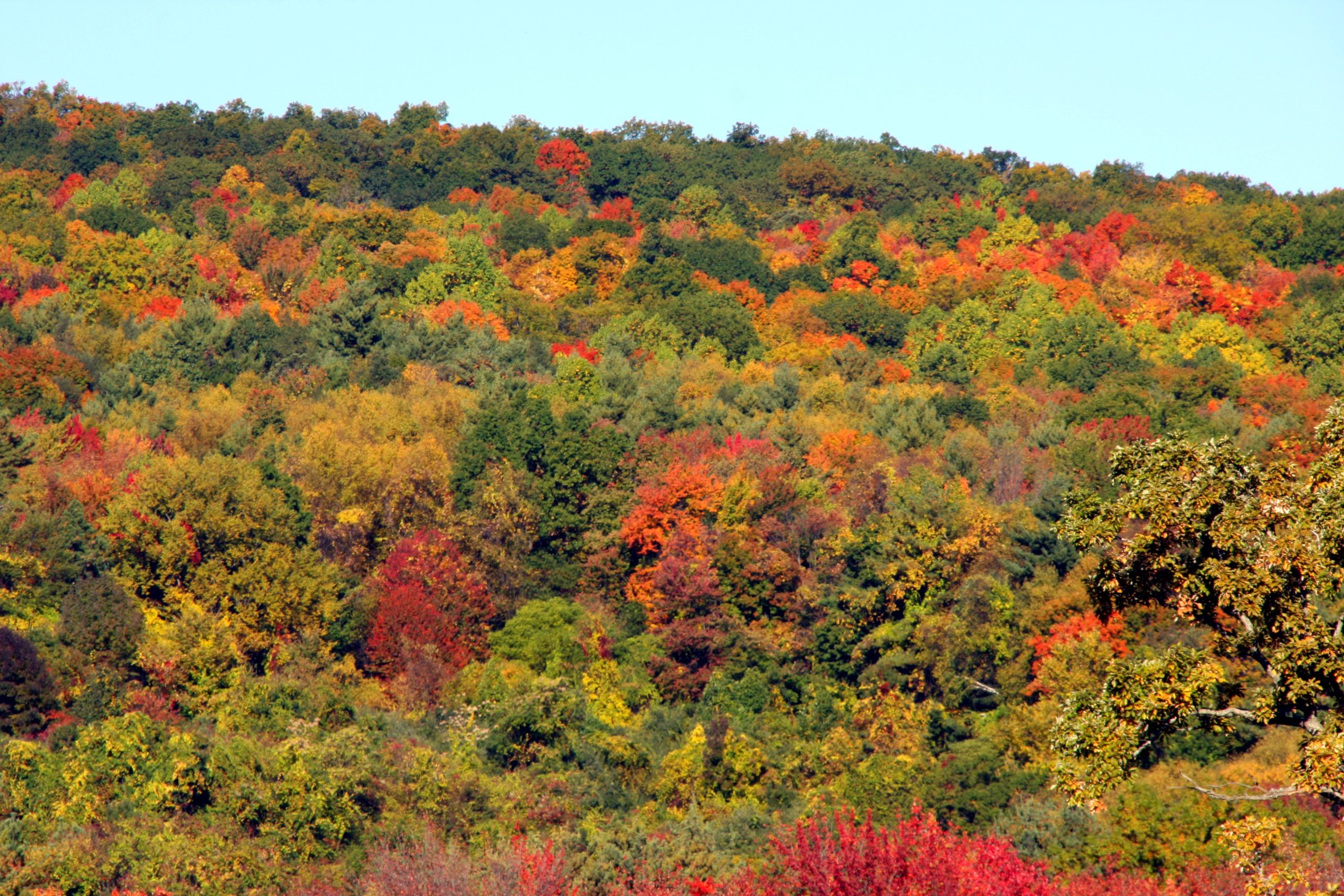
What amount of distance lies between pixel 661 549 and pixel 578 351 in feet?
80.4

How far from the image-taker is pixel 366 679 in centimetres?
4631

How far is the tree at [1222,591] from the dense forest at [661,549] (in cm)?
4

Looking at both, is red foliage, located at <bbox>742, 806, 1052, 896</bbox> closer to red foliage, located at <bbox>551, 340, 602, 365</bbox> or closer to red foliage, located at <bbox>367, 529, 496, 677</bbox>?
red foliage, located at <bbox>367, 529, 496, 677</bbox>

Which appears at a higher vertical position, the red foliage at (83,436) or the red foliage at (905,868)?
the red foliage at (83,436)

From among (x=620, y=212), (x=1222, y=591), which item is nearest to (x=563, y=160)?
(x=620, y=212)

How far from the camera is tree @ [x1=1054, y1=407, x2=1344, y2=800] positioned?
14.4m

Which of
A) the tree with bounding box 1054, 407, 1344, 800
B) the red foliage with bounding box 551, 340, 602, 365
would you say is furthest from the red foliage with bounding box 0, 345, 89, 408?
the tree with bounding box 1054, 407, 1344, 800

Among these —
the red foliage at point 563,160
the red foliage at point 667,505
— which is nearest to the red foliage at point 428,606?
the red foliage at point 667,505

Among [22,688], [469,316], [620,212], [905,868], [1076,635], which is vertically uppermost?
[620,212]

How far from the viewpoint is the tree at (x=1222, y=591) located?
1439cm

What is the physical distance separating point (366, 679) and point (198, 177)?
65585mm

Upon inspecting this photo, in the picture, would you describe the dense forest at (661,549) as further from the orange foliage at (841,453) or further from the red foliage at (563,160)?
the red foliage at (563,160)

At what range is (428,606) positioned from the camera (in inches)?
1892

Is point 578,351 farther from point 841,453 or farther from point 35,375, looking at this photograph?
point 35,375
